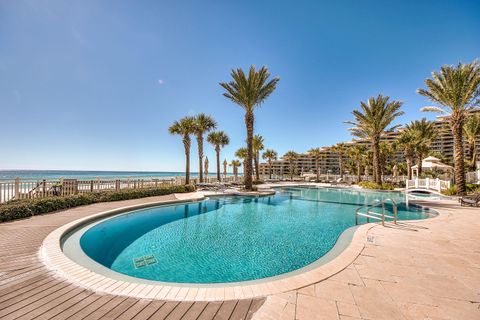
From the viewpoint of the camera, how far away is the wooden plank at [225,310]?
252 cm

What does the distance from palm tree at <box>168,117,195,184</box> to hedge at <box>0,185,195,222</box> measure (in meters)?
10.2

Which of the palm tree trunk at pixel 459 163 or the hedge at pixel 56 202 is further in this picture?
the palm tree trunk at pixel 459 163

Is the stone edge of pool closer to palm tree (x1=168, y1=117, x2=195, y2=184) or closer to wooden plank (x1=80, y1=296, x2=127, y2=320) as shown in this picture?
wooden plank (x1=80, y1=296, x2=127, y2=320)

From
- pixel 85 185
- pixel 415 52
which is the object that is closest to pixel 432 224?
pixel 415 52

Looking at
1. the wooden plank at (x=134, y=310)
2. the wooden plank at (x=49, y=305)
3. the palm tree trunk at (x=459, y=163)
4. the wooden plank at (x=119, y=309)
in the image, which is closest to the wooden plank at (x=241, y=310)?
the wooden plank at (x=134, y=310)

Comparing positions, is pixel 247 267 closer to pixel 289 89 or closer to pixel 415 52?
pixel 415 52

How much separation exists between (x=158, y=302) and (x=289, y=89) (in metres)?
27.3

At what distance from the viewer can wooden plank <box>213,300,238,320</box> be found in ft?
8.25

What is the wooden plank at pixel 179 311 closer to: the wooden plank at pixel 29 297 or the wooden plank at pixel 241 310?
the wooden plank at pixel 241 310

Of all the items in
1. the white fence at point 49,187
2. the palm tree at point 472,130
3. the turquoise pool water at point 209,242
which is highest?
the palm tree at point 472,130

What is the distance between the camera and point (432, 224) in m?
7.58

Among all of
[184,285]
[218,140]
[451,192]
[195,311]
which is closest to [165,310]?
[195,311]

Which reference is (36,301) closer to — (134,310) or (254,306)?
(134,310)

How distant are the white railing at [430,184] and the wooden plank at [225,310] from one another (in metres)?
25.2
